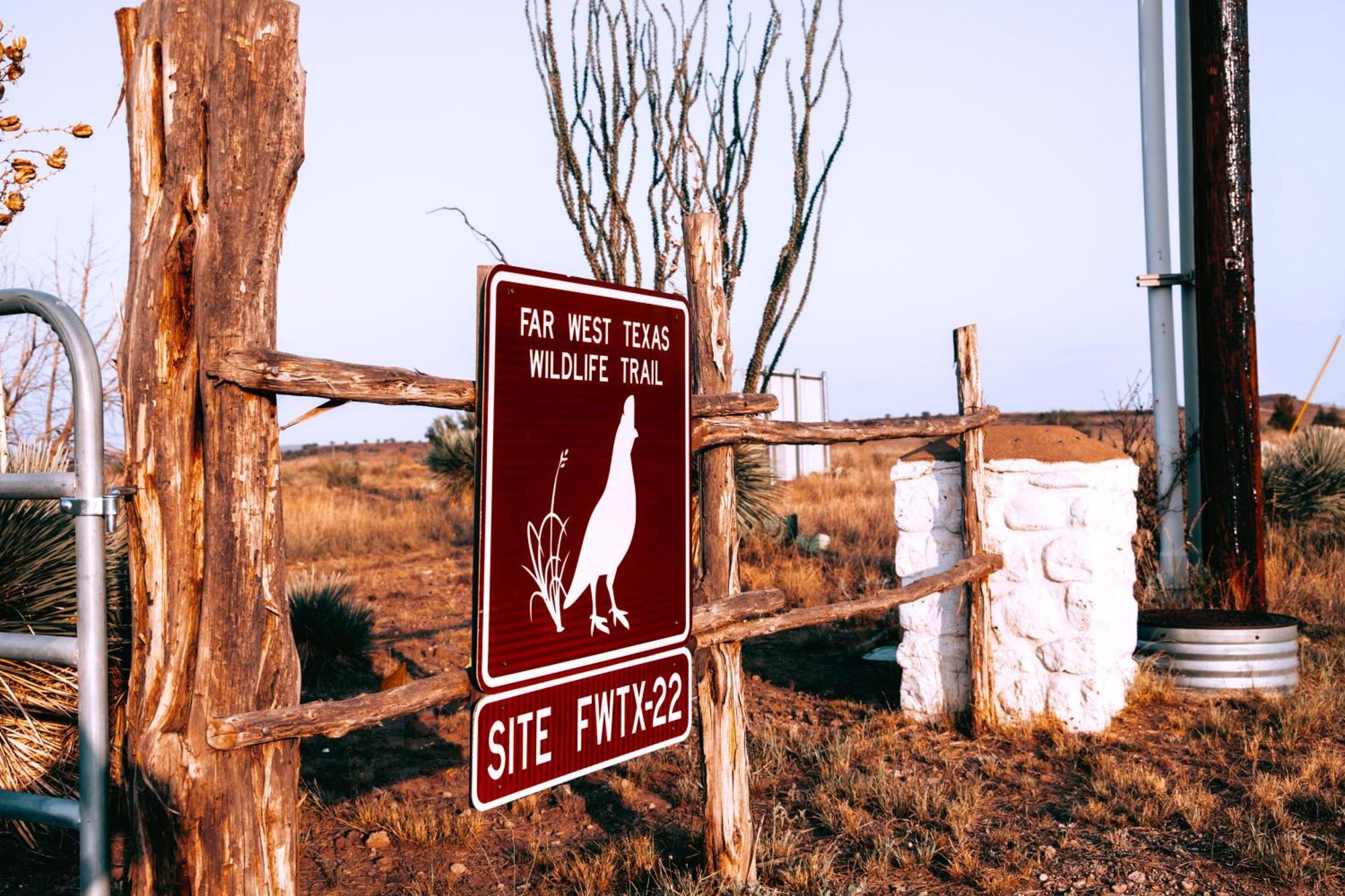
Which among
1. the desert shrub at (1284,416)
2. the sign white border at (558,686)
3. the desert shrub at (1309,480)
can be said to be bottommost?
the sign white border at (558,686)

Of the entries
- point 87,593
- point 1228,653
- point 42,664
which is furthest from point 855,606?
point 42,664

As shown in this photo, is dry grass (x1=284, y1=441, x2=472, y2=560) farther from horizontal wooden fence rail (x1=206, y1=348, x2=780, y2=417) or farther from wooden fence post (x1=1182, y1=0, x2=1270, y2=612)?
wooden fence post (x1=1182, y1=0, x2=1270, y2=612)

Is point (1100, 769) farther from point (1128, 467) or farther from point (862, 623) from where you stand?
point (862, 623)

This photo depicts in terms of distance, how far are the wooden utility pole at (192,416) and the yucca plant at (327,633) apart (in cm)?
499

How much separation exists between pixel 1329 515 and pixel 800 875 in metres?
9.78

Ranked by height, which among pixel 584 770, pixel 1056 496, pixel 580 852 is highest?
pixel 1056 496

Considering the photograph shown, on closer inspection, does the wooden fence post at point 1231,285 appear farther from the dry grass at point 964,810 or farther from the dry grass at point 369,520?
the dry grass at point 369,520

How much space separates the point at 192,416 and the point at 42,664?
2.77 m

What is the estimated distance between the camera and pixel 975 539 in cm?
580

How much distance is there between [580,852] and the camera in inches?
172

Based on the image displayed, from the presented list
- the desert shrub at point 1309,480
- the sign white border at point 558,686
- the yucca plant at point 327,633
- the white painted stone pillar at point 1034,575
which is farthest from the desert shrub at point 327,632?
the desert shrub at point 1309,480

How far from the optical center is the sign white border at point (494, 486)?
107 inches

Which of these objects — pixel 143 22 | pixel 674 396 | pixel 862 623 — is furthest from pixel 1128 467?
pixel 143 22

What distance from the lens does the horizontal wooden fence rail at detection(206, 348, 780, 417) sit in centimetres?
249
